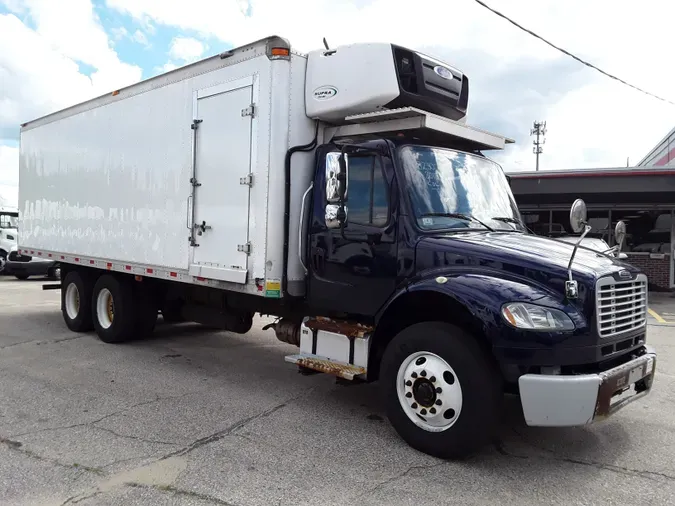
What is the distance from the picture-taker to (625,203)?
1812 cm

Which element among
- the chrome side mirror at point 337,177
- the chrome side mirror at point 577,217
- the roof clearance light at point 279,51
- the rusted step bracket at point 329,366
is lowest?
the rusted step bracket at point 329,366

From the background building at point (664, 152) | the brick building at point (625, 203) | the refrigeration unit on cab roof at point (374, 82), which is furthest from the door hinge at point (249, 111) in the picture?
the background building at point (664, 152)

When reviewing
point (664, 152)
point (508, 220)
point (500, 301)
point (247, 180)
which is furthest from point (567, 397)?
point (664, 152)

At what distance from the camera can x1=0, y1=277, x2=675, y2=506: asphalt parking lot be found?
365cm

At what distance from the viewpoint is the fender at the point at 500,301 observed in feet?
12.4

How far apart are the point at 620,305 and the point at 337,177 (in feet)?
7.86

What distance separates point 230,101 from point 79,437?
347 cm

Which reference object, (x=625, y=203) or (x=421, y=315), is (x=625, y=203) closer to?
(x=625, y=203)

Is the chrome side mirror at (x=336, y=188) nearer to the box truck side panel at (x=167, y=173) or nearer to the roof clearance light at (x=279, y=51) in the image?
the box truck side panel at (x=167, y=173)

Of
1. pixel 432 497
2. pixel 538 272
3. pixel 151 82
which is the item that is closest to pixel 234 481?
pixel 432 497

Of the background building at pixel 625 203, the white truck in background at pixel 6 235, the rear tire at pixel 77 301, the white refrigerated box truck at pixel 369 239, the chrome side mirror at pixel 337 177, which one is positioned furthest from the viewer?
the white truck in background at pixel 6 235

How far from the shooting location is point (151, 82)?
7.14m

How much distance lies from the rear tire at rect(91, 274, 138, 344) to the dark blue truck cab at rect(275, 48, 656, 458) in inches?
135

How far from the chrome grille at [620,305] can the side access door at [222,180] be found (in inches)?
125
